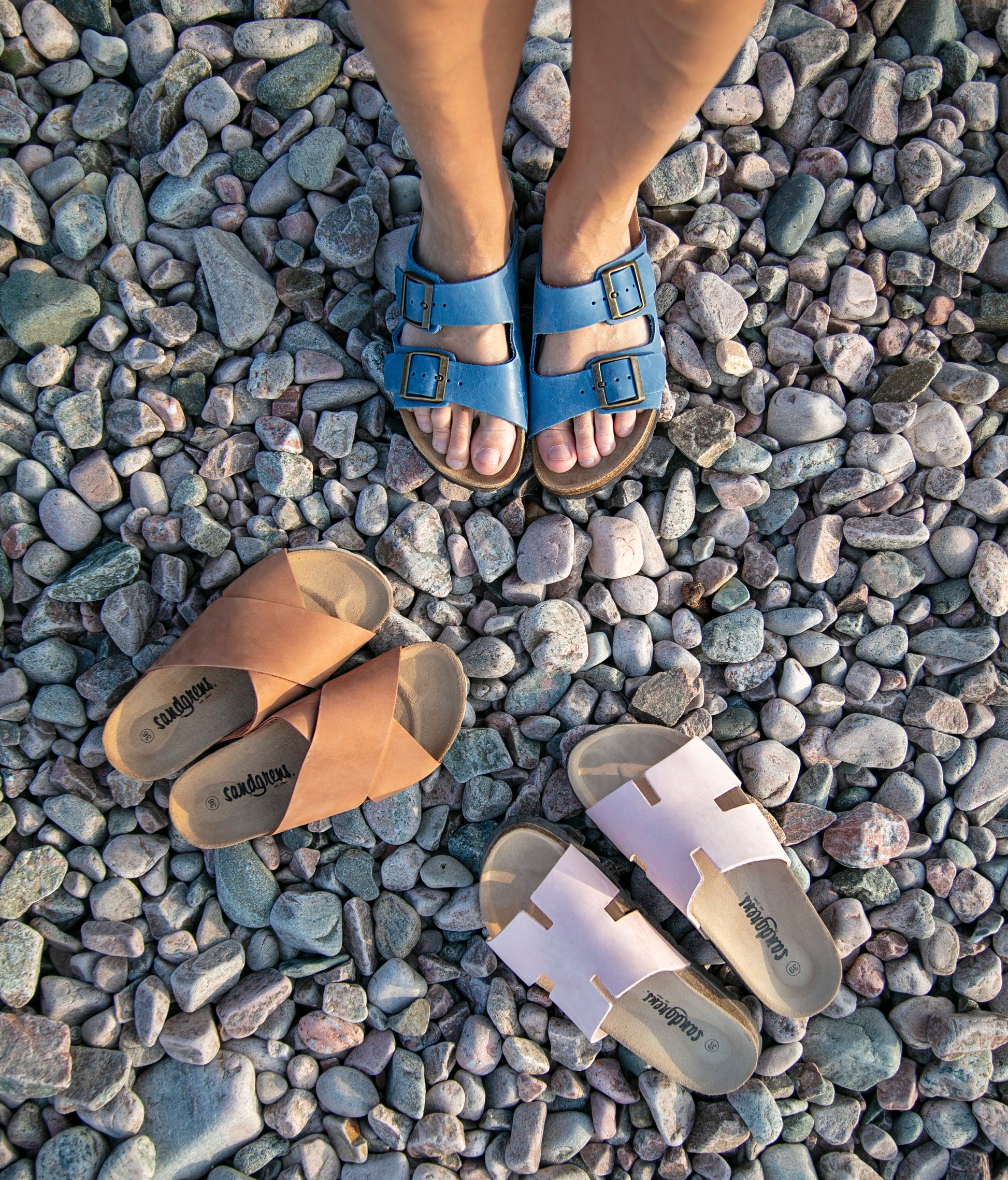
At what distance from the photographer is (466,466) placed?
1.85 meters

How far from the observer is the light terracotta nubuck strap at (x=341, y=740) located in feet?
5.79

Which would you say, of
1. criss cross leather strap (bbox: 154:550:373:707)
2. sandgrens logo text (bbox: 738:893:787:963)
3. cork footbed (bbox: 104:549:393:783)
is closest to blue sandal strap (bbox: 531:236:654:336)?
cork footbed (bbox: 104:549:393:783)

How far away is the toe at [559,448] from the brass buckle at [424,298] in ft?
1.20

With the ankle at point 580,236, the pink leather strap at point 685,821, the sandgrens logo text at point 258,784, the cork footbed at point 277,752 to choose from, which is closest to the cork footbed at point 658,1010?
the pink leather strap at point 685,821

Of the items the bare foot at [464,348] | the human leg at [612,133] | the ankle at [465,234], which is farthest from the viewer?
the bare foot at [464,348]

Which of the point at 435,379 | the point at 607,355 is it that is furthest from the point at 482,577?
the point at 607,355

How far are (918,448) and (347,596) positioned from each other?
4.84 feet

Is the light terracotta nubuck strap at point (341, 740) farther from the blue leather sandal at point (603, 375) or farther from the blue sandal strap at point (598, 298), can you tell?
the blue sandal strap at point (598, 298)

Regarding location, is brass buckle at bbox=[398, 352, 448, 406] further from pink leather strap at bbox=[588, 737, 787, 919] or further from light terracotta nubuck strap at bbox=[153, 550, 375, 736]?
pink leather strap at bbox=[588, 737, 787, 919]

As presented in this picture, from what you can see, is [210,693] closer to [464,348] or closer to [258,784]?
[258,784]

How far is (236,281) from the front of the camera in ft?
6.31

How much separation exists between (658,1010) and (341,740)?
0.98 metres

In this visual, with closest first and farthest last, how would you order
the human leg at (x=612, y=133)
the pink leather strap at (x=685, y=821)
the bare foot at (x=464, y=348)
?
the human leg at (x=612, y=133) < the bare foot at (x=464, y=348) < the pink leather strap at (x=685, y=821)

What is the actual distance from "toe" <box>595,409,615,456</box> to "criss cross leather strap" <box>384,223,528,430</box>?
0.57 ft
